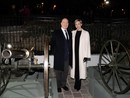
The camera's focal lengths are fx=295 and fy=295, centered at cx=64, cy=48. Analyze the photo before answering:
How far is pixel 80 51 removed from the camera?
23.5 ft

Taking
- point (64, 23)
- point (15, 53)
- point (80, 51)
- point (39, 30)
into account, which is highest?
point (64, 23)

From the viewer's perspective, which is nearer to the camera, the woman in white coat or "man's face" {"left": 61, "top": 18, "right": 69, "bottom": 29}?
"man's face" {"left": 61, "top": 18, "right": 69, "bottom": 29}

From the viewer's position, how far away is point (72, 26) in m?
10.5

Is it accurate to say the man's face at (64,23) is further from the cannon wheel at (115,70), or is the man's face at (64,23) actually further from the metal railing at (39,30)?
the metal railing at (39,30)

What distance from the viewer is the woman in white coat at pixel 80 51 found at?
7125mm

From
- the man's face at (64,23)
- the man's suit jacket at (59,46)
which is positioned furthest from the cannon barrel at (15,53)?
the man's face at (64,23)

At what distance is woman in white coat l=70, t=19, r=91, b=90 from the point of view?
7.12 meters

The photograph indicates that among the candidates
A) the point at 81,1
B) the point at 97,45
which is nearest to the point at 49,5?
the point at 81,1

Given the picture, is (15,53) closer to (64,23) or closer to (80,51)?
(64,23)

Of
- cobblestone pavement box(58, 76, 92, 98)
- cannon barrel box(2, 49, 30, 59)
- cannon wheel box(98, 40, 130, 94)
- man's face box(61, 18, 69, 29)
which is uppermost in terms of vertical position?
man's face box(61, 18, 69, 29)

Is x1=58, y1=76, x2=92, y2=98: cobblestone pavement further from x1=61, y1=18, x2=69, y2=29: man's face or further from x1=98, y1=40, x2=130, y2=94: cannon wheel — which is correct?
x1=61, y1=18, x2=69, y2=29: man's face

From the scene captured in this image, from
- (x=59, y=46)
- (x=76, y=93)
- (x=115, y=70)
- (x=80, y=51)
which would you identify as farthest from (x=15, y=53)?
(x=76, y=93)

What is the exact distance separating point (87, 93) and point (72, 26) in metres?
3.62

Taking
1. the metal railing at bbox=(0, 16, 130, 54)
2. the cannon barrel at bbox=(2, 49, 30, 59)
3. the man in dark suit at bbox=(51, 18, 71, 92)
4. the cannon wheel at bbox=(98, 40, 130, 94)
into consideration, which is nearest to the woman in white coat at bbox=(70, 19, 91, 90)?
the man in dark suit at bbox=(51, 18, 71, 92)
